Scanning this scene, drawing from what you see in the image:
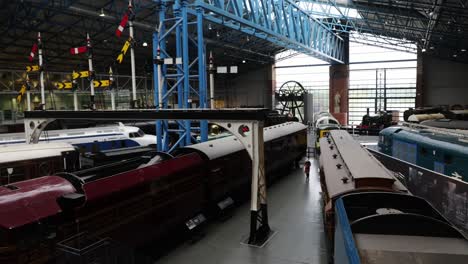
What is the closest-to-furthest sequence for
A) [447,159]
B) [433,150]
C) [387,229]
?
[387,229], [447,159], [433,150]

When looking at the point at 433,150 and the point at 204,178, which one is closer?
the point at 204,178

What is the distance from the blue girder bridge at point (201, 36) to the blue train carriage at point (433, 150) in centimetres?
876

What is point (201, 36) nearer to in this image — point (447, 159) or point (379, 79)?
point (447, 159)

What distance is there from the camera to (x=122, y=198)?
26.0ft

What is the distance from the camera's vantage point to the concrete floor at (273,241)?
873 centimetres

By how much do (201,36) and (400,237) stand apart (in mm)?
11804

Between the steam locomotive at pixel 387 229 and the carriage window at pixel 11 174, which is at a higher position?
the steam locomotive at pixel 387 229

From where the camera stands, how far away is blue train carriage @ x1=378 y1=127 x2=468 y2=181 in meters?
10.3

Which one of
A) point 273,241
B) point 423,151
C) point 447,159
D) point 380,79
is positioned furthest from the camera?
point 380,79

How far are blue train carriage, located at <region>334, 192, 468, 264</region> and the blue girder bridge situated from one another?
7468 mm

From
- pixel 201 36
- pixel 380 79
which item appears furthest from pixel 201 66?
pixel 380 79

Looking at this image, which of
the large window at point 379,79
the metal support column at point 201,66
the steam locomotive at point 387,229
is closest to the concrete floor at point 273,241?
the steam locomotive at point 387,229

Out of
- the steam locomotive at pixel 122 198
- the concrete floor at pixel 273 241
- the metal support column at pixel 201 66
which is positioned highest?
the metal support column at pixel 201 66

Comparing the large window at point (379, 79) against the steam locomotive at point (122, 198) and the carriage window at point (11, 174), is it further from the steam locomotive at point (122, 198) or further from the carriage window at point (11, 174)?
the carriage window at point (11, 174)
